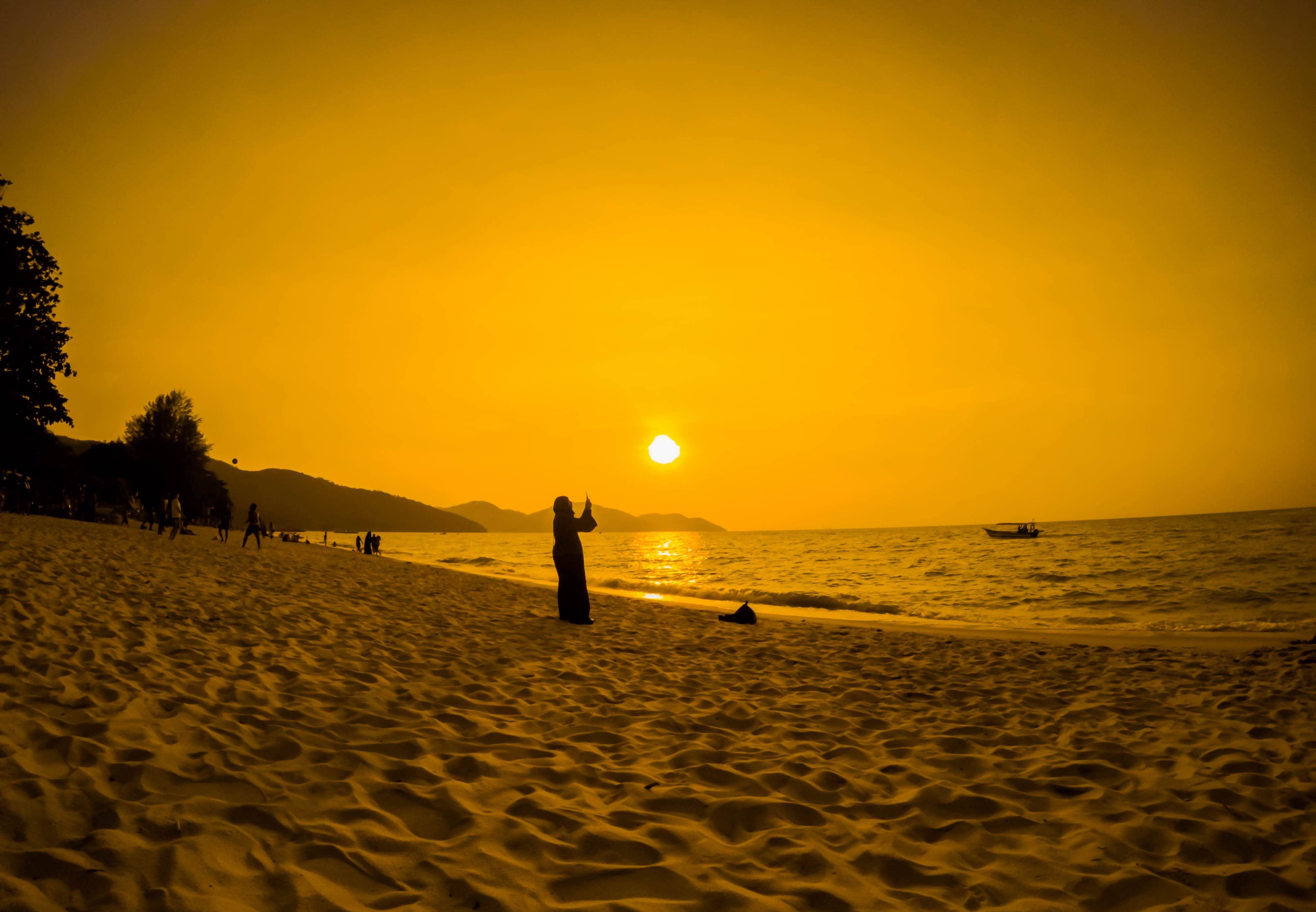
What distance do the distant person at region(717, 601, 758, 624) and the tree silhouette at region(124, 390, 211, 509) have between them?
52589 millimetres

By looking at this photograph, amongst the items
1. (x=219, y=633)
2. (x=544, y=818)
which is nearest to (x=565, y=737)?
(x=544, y=818)

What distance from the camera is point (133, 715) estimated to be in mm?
4348

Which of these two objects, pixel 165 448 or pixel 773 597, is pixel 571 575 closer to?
pixel 773 597

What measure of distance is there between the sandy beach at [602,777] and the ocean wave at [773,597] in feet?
40.4

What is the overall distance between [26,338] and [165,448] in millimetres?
31121

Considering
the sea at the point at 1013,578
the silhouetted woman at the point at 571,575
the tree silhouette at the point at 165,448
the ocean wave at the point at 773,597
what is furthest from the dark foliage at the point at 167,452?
the silhouetted woman at the point at 571,575

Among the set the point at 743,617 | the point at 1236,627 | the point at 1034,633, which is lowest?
the point at 1034,633

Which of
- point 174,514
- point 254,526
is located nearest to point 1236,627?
point 254,526

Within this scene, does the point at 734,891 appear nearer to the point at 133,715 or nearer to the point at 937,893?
the point at 937,893

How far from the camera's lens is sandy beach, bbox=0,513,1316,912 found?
2.80 metres

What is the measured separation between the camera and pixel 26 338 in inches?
1005

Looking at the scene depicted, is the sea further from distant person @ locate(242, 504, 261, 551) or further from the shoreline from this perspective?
distant person @ locate(242, 504, 261, 551)

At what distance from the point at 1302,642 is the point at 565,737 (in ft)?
42.6

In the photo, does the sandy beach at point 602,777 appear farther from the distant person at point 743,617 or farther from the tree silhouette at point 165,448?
the tree silhouette at point 165,448
